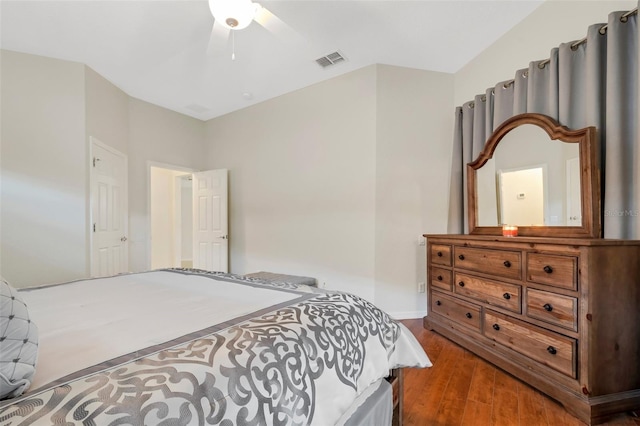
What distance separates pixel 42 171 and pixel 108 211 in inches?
29.1

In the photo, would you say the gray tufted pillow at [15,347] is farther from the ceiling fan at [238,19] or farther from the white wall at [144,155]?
the white wall at [144,155]

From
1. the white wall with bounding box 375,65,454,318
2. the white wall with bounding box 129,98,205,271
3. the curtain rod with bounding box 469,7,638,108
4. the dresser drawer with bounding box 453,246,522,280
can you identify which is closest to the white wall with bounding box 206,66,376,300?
the white wall with bounding box 375,65,454,318

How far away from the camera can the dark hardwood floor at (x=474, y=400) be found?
152 cm

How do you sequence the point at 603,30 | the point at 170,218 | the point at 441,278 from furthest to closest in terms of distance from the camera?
1. the point at 170,218
2. the point at 441,278
3. the point at 603,30

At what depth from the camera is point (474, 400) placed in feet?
5.54

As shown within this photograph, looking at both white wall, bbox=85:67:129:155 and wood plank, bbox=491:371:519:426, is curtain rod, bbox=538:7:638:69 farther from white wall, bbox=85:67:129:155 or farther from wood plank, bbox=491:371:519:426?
white wall, bbox=85:67:129:155

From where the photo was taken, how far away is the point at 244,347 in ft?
2.46

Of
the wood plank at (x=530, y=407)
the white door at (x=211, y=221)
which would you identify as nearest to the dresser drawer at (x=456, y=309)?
the wood plank at (x=530, y=407)

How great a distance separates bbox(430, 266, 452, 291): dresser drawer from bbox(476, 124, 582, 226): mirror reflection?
57 cm

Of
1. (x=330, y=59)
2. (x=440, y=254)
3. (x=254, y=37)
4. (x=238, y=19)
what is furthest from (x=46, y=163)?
(x=440, y=254)

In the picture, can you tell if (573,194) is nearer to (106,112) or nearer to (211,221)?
(211,221)

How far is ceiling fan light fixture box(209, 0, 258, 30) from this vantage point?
1.79 meters

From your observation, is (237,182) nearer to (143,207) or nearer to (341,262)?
(143,207)

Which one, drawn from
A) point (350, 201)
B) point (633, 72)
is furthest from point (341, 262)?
point (633, 72)
